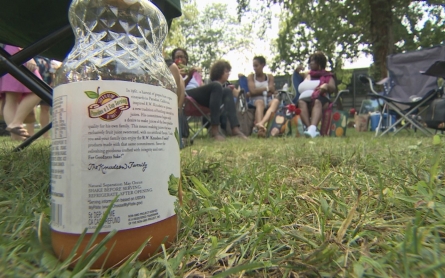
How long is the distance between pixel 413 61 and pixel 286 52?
1110 centimetres

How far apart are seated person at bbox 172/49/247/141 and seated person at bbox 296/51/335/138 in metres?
1.54

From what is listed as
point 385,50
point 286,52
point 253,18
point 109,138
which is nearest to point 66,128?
point 109,138

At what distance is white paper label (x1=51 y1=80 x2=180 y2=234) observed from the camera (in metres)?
0.59

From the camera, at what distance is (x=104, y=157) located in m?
0.60

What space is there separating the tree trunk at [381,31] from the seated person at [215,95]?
714 cm

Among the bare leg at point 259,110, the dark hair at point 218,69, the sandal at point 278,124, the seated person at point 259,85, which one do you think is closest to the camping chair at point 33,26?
the dark hair at point 218,69

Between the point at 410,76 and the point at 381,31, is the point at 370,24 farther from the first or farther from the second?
the point at 410,76

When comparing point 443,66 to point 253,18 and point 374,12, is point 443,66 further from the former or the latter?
point 253,18

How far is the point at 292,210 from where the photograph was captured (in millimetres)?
925

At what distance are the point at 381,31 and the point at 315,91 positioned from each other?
639 centimetres

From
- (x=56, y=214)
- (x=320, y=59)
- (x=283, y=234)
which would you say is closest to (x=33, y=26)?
A: (x=56, y=214)

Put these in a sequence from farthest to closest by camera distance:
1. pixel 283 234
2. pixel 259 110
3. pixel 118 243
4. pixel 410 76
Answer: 1. pixel 259 110
2. pixel 410 76
3. pixel 283 234
4. pixel 118 243

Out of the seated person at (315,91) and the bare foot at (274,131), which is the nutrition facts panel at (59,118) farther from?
the seated person at (315,91)

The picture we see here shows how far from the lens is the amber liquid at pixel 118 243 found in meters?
0.59
